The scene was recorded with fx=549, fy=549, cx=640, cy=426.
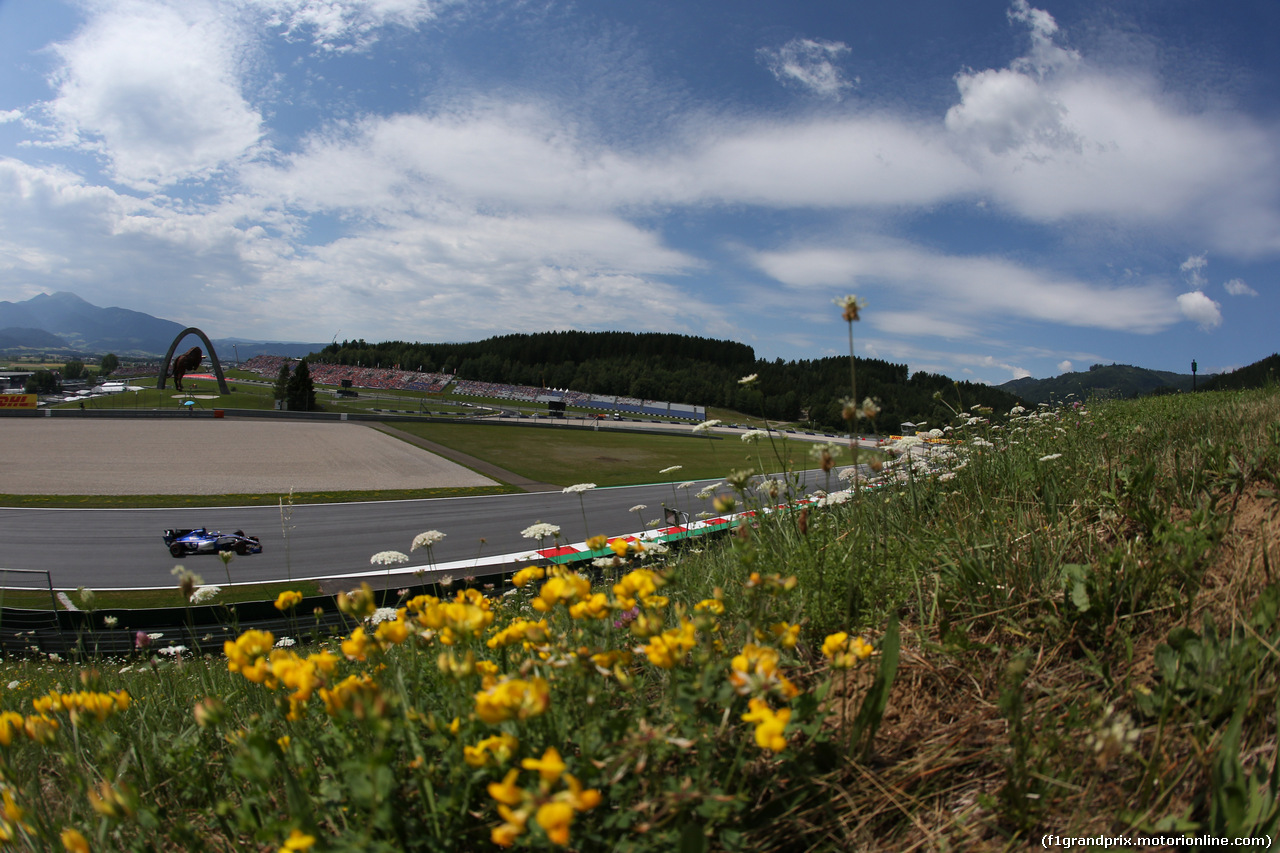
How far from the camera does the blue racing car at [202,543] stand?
70.8ft

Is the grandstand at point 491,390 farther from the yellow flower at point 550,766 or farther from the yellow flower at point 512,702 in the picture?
the yellow flower at point 550,766

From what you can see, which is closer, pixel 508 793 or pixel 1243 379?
pixel 508 793

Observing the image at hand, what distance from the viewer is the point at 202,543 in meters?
21.8

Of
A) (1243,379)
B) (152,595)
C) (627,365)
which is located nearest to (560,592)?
(152,595)

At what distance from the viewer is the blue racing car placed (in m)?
21.6

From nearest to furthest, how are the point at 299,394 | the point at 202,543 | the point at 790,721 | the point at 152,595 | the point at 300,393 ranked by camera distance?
the point at 790,721 → the point at 152,595 → the point at 202,543 → the point at 299,394 → the point at 300,393

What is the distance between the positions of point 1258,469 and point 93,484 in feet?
156

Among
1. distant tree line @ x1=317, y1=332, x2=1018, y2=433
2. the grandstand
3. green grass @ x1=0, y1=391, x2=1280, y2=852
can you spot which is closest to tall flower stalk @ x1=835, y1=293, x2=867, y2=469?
green grass @ x1=0, y1=391, x2=1280, y2=852

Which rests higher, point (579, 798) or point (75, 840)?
point (579, 798)

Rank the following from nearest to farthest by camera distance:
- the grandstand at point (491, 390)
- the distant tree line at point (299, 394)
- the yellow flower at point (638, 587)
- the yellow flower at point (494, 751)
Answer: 1. the yellow flower at point (494, 751)
2. the yellow flower at point (638, 587)
3. the distant tree line at point (299, 394)
4. the grandstand at point (491, 390)

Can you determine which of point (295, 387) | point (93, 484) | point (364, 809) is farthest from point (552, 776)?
point (295, 387)

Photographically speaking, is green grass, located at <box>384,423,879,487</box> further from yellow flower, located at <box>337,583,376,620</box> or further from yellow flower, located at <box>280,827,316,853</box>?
yellow flower, located at <box>280,827,316,853</box>

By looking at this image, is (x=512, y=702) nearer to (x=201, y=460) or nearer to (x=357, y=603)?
(x=357, y=603)

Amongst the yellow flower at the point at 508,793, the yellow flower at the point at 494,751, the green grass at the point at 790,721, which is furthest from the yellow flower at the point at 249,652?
the yellow flower at the point at 508,793
